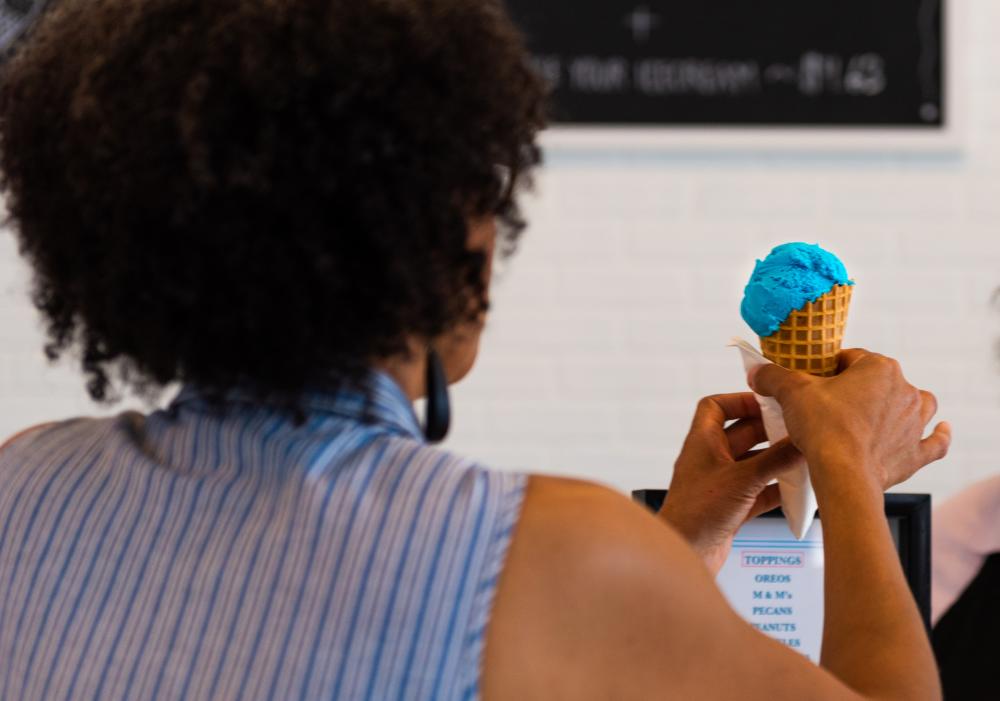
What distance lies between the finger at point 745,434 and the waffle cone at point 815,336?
0.07m

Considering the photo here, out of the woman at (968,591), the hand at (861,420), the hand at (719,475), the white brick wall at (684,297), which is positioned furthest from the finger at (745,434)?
the white brick wall at (684,297)

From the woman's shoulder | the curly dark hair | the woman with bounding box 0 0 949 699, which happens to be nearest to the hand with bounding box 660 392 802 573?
the woman with bounding box 0 0 949 699

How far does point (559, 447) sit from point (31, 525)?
1938mm

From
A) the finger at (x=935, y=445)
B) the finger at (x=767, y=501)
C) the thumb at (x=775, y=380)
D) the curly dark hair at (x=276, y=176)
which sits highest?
the curly dark hair at (x=276, y=176)

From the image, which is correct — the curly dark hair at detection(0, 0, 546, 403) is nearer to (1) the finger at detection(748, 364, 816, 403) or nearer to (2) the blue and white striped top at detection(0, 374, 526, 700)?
(2) the blue and white striped top at detection(0, 374, 526, 700)

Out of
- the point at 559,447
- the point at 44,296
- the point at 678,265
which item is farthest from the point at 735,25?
the point at 44,296

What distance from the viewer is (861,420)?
3.26 ft

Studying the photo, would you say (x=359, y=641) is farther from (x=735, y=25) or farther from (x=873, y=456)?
(x=735, y=25)

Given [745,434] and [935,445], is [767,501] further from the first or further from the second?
[935,445]

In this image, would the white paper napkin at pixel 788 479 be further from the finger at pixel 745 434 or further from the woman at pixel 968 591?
the woman at pixel 968 591

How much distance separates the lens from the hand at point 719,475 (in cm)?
113

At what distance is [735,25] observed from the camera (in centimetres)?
266

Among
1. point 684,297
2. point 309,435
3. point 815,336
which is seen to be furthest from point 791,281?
point 684,297

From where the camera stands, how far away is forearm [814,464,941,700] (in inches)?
32.3
